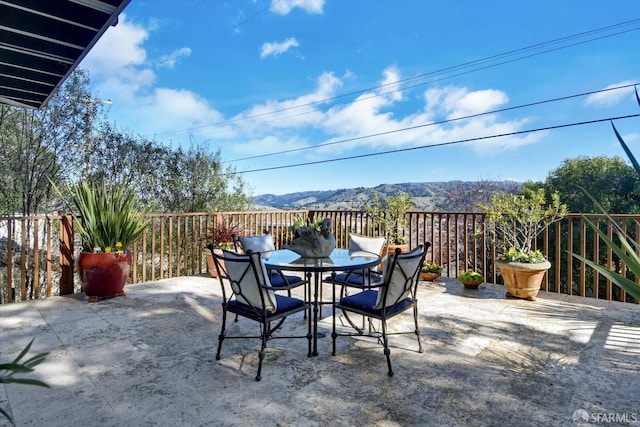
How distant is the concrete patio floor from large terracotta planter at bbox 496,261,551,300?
0.44 m

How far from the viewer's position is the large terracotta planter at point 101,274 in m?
3.89

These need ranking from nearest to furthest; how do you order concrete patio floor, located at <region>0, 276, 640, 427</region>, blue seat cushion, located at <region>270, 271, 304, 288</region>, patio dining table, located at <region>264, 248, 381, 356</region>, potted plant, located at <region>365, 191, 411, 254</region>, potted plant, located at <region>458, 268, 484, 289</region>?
concrete patio floor, located at <region>0, 276, 640, 427</region>
patio dining table, located at <region>264, 248, 381, 356</region>
blue seat cushion, located at <region>270, 271, 304, 288</region>
potted plant, located at <region>458, 268, 484, 289</region>
potted plant, located at <region>365, 191, 411, 254</region>

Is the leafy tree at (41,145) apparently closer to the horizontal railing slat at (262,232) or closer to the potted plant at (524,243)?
the horizontal railing slat at (262,232)

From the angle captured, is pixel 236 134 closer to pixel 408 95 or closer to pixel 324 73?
pixel 324 73

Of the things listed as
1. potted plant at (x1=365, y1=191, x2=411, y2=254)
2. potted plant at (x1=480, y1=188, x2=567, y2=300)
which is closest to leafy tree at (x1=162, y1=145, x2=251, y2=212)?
potted plant at (x1=365, y1=191, x2=411, y2=254)

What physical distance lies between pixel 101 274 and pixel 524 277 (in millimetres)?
4869

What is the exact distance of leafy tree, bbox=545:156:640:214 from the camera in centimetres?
1027

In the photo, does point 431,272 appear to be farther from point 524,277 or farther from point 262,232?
point 262,232

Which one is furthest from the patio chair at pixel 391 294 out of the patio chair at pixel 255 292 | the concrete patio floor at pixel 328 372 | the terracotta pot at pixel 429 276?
the terracotta pot at pixel 429 276

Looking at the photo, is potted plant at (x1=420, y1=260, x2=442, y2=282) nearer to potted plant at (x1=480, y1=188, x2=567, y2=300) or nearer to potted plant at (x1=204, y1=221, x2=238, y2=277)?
potted plant at (x1=480, y1=188, x2=567, y2=300)

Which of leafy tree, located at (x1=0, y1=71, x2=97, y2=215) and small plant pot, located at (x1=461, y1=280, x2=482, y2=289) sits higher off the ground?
leafy tree, located at (x1=0, y1=71, x2=97, y2=215)

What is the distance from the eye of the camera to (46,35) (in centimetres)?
276

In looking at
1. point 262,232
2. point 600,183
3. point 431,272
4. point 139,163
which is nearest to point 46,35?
point 262,232

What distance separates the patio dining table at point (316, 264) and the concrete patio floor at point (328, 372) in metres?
0.39
